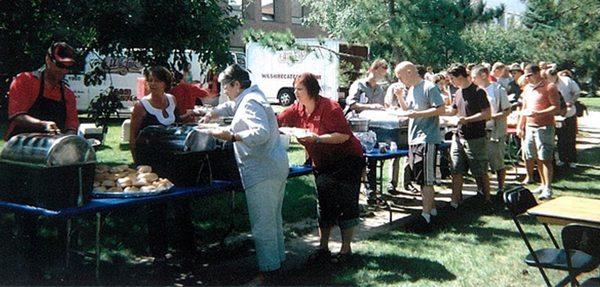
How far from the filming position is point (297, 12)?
39188 millimetres

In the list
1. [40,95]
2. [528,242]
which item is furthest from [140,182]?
[528,242]

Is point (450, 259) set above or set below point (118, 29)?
below

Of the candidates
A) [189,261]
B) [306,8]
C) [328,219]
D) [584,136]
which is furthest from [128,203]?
[306,8]

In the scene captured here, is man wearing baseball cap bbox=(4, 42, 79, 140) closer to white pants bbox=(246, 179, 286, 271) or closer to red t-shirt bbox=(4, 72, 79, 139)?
red t-shirt bbox=(4, 72, 79, 139)

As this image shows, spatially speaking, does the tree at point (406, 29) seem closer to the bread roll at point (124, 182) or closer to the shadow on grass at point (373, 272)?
the shadow on grass at point (373, 272)

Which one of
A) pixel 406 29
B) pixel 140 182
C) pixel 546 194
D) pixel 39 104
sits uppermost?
pixel 406 29

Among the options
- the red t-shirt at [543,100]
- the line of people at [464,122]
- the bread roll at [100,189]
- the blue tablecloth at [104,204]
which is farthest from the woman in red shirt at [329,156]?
the red t-shirt at [543,100]

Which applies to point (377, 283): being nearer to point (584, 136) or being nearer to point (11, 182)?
point (11, 182)

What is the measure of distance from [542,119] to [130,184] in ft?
19.1

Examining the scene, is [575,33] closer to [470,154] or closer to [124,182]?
[470,154]

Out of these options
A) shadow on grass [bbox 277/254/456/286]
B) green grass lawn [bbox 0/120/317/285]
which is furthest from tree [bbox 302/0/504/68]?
shadow on grass [bbox 277/254/456/286]

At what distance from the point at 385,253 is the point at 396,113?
171 centimetres

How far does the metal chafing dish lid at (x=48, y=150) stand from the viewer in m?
4.00

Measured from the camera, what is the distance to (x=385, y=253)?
5.80m
